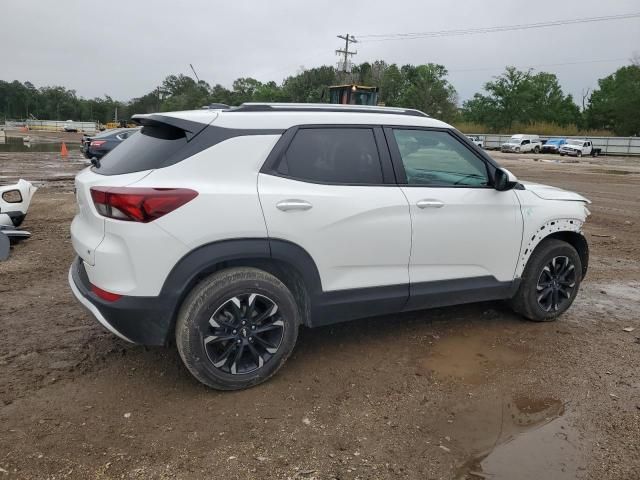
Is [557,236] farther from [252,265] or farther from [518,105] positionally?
[518,105]

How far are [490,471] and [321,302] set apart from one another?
1440mm

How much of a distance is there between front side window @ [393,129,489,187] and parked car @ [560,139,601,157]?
47797 mm

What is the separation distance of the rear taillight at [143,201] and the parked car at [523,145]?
52.6 metres

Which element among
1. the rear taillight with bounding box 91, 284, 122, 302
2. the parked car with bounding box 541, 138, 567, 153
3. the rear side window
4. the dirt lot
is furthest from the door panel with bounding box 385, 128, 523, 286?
the parked car with bounding box 541, 138, 567, 153

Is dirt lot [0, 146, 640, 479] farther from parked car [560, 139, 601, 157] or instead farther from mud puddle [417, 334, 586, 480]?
parked car [560, 139, 601, 157]

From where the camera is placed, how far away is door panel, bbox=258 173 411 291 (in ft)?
10.9

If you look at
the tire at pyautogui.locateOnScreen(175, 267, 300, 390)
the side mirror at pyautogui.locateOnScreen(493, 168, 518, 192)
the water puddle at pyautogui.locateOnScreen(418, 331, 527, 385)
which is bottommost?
the water puddle at pyautogui.locateOnScreen(418, 331, 527, 385)

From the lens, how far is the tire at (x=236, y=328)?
315 cm

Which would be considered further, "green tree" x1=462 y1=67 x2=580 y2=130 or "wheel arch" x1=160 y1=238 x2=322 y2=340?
"green tree" x1=462 y1=67 x2=580 y2=130

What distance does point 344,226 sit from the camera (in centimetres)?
349

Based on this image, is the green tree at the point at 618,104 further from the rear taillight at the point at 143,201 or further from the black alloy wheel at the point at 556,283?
the rear taillight at the point at 143,201

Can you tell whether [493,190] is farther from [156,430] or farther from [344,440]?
[156,430]

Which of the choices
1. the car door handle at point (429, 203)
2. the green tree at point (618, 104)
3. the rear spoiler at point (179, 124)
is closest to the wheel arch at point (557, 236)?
the car door handle at point (429, 203)

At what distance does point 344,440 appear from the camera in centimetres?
290
